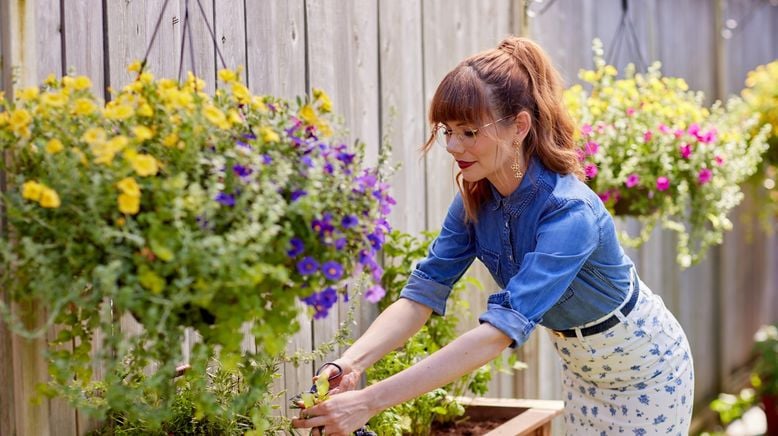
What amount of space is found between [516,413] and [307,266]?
1.55 m

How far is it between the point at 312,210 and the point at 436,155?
1767 mm

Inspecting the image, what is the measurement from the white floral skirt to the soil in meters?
0.49

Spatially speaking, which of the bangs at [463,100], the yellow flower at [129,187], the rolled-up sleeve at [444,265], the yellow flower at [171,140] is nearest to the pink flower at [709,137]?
the rolled-up sleeve at [444,265]

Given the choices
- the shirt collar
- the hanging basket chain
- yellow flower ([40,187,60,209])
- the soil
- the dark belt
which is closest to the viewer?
yellow flower ([40,187,60,209])

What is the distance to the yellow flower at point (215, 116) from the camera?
155 cm

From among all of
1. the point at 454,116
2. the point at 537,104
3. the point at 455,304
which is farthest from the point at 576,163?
the point at 455,304

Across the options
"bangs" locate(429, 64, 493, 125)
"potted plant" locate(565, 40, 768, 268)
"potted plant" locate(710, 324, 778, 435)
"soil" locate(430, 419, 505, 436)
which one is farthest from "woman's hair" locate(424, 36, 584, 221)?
"potted plant" locate(710, 324, 778, 435)

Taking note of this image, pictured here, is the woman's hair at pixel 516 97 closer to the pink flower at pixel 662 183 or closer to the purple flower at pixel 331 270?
the purple flower at pixel 331 270

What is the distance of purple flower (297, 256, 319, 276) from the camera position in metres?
1.61

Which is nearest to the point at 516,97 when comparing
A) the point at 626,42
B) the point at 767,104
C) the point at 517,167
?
the point at 517,167

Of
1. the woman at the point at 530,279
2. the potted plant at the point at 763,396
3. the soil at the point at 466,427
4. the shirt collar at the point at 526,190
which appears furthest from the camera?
the potted plant at the point at 763,396

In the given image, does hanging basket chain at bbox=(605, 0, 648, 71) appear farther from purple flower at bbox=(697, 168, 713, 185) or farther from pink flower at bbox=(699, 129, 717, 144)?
purple flower at bbox=(697, 168, 713, 185)

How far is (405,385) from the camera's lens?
6.33 ft

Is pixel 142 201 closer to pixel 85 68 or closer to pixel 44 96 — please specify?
pixel 44 96
